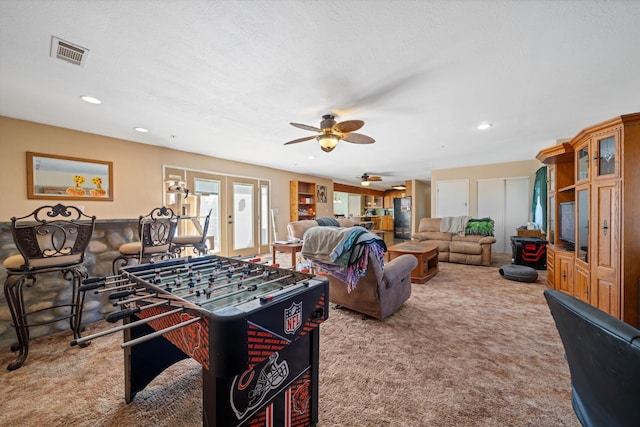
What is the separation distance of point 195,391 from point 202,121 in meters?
3.09

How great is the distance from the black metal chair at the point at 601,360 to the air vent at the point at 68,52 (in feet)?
10.5

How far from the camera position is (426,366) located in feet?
5.94

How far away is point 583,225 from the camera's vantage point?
268 centimetres

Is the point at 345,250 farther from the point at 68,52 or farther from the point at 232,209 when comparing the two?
the point at 232,209

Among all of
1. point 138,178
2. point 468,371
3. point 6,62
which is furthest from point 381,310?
point 138,178

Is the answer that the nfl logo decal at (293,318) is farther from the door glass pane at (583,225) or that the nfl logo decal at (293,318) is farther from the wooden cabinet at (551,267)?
the wooden cabinet at (551,267)

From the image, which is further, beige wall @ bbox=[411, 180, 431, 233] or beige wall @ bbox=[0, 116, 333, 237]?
beige wall @ bbox=[411, 180, 431, 233]

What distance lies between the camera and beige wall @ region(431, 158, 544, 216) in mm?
5938

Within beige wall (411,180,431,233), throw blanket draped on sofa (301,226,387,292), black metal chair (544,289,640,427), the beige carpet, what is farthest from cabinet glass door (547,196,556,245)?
beige wall (411,180,431,233)

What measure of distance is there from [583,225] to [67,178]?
679cm

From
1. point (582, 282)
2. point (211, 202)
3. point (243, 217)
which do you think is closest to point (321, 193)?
point (243, 217)

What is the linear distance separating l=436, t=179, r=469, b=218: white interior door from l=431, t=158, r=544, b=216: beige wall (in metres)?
0.10

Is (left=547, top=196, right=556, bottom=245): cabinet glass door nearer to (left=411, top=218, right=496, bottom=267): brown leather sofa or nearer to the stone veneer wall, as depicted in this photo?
(left=411, top=218, right=496, bottom=267): brown leather sofa

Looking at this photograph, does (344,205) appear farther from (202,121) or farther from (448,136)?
(202,121)
